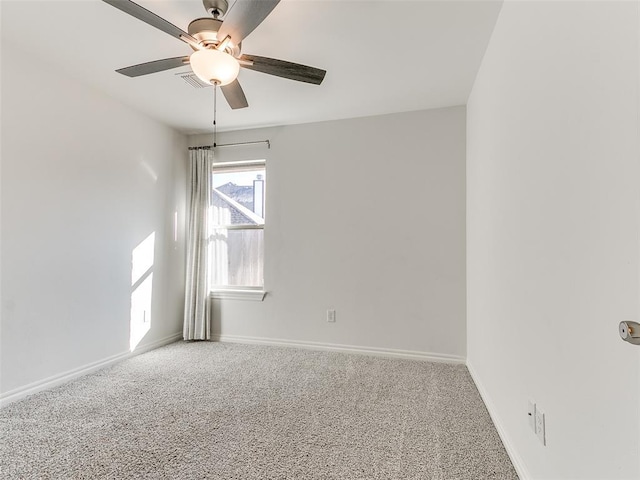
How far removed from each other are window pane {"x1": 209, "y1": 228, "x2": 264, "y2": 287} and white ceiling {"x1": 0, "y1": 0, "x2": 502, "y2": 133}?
4.56ft

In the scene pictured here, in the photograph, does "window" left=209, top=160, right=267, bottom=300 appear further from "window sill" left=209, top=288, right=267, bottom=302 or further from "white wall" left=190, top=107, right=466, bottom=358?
"white wall" left=190, top=107, right=466, bottom=358

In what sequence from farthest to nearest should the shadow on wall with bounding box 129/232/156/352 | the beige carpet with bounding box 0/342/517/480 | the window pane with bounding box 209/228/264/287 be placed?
the window pane with bounding box 209/228/264/287, the shadow on wall with bounding box 129/232/156/352, the beige carpet with bounding box 0/342/517/480

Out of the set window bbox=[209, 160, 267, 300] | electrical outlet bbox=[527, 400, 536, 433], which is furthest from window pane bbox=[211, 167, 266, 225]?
electrical outlet bbox=[527, 400, 536, 433]

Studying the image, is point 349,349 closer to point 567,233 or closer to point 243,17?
point 567,233

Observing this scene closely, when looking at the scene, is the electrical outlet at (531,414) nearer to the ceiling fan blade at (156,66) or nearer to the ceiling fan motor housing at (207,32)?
the ceiling fan motor housing at (207,32)

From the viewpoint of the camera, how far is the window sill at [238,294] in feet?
11.8

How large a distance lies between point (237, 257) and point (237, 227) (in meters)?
0.35

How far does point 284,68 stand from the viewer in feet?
5.94

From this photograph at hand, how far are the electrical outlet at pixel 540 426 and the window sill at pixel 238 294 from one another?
2.73m

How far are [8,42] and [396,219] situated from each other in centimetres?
323

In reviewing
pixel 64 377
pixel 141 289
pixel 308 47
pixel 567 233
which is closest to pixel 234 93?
pixel 308 47

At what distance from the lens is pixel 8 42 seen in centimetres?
215

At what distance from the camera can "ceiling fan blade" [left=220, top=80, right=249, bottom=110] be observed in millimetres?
2021

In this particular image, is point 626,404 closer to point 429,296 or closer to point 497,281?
point 497,281
